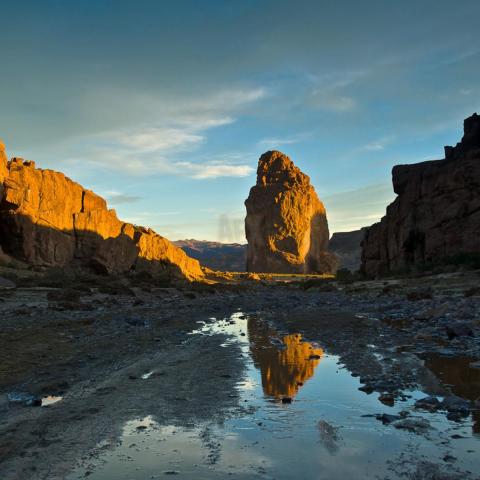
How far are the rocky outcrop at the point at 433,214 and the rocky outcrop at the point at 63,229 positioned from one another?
95.4ft

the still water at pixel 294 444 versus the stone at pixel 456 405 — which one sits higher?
the stone at pixel 456 405

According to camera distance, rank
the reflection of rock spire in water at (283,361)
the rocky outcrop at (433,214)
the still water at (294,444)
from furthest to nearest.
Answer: the rocky outcrop at (433,214)
the reflection of rock spire in water at (283,361)
the still water at (294,444)

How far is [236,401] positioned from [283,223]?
5881 inches

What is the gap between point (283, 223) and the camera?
6117 inches

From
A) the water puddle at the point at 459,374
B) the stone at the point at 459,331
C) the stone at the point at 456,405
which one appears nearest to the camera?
the stone at the point at 456,405

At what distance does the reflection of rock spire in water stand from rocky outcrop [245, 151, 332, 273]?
135 meters

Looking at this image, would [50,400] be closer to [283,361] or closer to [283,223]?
[283,361]

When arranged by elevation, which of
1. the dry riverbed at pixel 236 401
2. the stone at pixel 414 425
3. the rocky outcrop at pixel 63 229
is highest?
the rocky outcrop at pixel 63 229

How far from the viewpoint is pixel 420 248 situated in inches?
2110

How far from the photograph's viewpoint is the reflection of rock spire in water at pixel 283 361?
7.93 m

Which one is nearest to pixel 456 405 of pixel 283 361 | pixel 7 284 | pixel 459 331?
pixel 283 361

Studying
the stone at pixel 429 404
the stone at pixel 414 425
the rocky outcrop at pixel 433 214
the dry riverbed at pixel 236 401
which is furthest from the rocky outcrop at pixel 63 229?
the stone at pixel 414 425

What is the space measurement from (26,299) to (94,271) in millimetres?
29747

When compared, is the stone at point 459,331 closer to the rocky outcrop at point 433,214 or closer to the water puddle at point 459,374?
the water puddle at point 459,374
